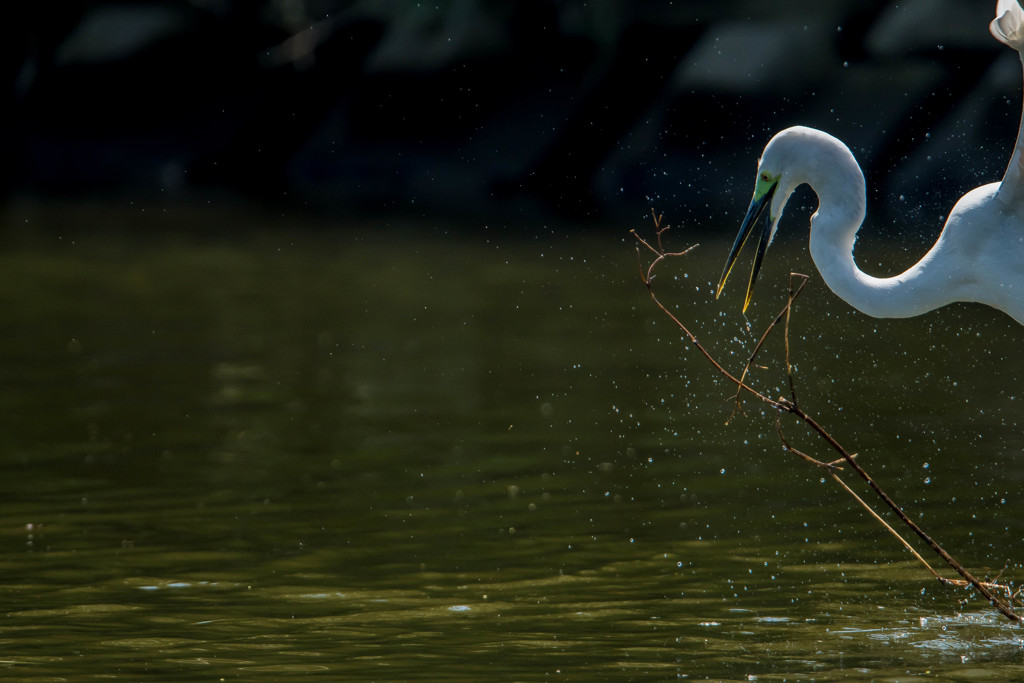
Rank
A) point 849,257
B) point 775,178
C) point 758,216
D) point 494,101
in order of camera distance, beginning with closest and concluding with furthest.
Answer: point 849,257, point 775,178, point 758,216, point 494,101

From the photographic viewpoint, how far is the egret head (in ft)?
17.5

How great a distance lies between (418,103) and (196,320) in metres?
11.7

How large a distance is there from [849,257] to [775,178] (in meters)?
0.40

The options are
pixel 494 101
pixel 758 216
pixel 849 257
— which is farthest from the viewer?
pixel 494 101

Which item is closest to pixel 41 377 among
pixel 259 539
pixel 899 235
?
pixel 259 539

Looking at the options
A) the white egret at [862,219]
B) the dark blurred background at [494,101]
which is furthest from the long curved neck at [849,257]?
the dark blurred background at [494,101]

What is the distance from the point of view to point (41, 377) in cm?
966

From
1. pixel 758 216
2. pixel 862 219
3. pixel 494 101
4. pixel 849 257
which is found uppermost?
pixel 494 101

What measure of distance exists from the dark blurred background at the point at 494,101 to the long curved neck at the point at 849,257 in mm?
12807

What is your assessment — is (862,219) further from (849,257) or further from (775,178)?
(775,178)

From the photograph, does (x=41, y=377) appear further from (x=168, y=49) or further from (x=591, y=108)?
(x=168, y=49)

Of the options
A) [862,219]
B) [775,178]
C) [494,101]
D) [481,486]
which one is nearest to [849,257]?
[862,219]

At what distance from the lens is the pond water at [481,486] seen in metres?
4.92

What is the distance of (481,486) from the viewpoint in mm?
7148
